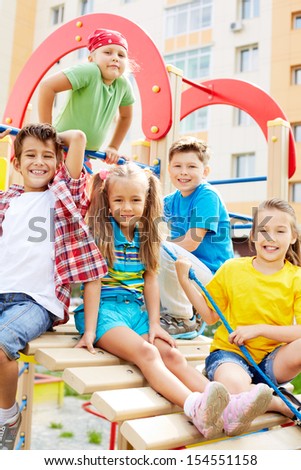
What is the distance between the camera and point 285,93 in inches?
461

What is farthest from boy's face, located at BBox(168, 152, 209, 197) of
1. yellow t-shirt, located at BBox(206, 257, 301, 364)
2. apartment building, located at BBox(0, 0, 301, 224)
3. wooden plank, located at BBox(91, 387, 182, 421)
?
apartment building, located at BBox(0, 0, 301, 224)

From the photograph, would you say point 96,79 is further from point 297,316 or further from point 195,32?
point 195,32

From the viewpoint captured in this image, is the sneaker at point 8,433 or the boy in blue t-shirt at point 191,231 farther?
the boy in blue t-shirt at point 191,231

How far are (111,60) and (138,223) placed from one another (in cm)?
100

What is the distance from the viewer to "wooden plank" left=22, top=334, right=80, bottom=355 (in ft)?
6.45

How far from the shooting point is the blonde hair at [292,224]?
2.17 m

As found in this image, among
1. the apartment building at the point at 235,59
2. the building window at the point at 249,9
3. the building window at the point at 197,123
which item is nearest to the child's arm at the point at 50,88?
the apartment building at the point at 235,59

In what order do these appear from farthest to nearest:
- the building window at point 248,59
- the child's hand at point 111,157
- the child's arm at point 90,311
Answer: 1. the building window at point 248,59
2. the child's hand at point 111,157
3. the child's arm at point 90,311

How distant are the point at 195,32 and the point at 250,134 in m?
3.10

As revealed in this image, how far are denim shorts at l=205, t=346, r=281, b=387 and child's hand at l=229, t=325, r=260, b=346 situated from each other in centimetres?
9

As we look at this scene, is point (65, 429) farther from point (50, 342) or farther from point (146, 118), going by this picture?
point (50, 342)

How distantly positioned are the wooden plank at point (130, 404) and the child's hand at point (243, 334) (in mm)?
344

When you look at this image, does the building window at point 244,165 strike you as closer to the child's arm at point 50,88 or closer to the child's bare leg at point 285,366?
the child's arm at point 50,88
